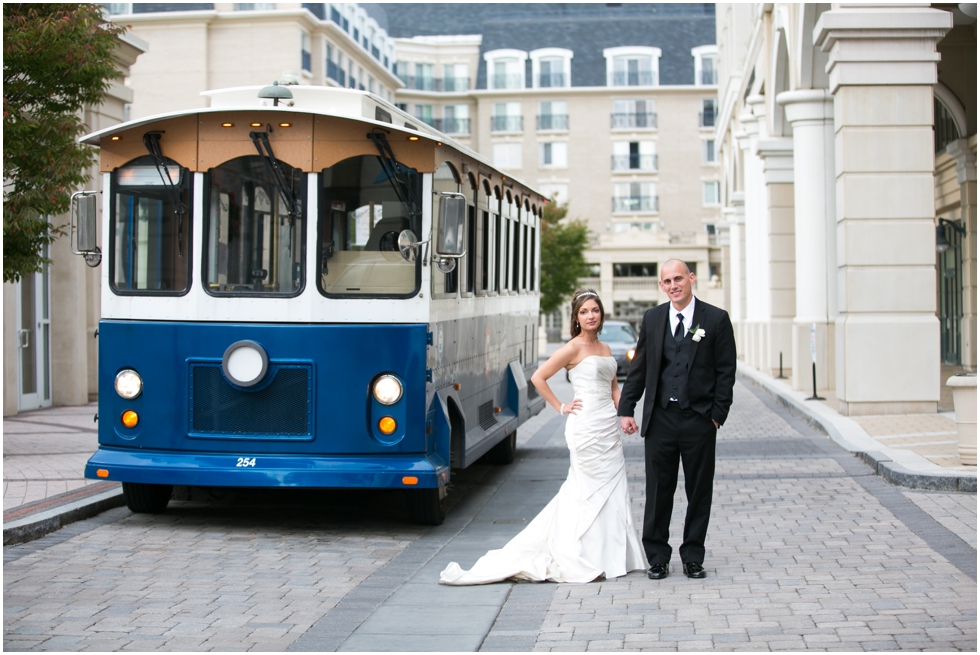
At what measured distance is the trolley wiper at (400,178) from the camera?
873cm

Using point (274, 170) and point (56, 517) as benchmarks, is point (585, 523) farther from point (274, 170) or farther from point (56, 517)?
point (56, 517)

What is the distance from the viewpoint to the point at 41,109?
12.3 m

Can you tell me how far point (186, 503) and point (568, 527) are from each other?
4477 mm

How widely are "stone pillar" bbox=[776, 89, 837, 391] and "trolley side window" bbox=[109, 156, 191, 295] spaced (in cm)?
1308

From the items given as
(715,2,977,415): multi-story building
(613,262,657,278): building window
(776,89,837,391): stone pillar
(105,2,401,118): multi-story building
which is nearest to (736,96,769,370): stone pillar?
(715,2,977,415): multi-story building

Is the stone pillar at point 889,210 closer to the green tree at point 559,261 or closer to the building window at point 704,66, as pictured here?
the green tree at point 559,261

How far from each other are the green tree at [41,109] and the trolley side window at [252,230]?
3.76 metres

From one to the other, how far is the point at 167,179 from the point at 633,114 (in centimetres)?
6643

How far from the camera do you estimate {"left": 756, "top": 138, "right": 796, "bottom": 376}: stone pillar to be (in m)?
25.0

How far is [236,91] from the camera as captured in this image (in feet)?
29.7

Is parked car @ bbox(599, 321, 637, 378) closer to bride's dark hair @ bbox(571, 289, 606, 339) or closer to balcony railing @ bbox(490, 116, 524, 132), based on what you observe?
bride's dark hair @ bbox(571, 289, 606, 339)

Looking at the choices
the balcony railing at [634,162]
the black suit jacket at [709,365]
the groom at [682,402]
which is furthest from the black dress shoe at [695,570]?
the balcony railing at [634,162]

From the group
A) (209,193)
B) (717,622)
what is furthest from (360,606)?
(209,193)

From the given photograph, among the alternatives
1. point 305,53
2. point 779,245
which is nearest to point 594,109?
point 305,53
